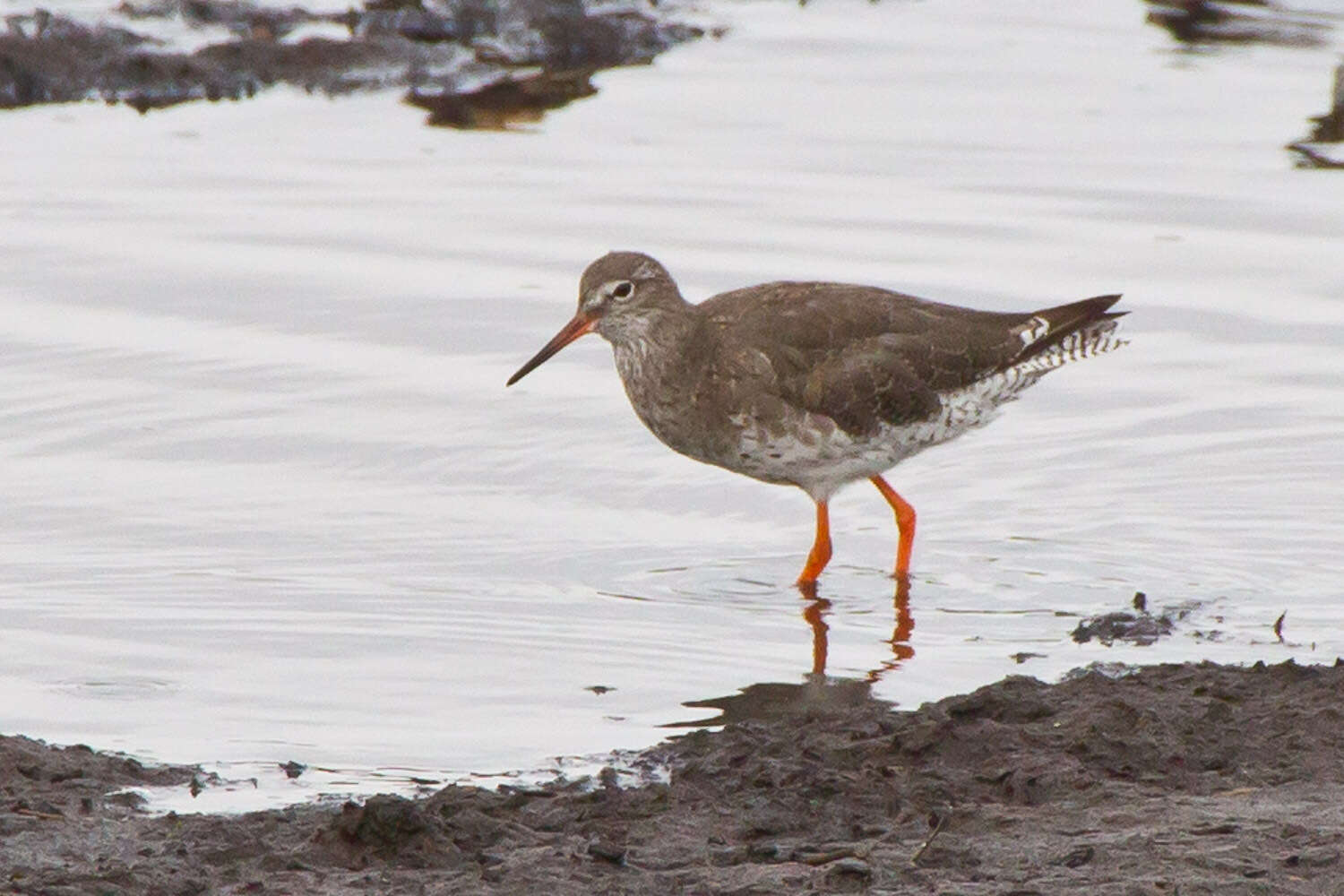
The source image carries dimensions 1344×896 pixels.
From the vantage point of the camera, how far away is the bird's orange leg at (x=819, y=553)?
28.8ft

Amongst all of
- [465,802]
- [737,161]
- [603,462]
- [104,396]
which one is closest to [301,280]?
[104,396]

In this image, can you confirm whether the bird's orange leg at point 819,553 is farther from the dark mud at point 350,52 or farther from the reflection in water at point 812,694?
the dark mud at point 350,52

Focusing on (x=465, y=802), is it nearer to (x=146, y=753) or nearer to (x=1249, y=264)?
(x=146, y=753)

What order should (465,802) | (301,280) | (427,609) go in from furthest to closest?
(301,280), (427,609), (465,802)

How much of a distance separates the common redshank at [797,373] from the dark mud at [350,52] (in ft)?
23.9

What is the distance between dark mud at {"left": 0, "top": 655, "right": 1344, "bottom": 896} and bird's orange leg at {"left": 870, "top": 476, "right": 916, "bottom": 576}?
93.1 inches

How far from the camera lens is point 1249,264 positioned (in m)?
12.6

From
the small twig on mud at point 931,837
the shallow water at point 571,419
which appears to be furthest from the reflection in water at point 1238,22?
the small twig on mud at point 931,837

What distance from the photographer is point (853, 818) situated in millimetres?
5668

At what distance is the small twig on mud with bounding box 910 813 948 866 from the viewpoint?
5281mm

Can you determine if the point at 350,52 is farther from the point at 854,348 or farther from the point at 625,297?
the point at 854,348

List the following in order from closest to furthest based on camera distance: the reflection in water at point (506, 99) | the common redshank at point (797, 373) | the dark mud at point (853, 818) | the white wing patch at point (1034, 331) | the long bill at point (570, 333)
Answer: the dark mud at point (853, 818)
the common redshank at point (797, 373)
the long bill at point (570, 333)
the white wing patch at point (1034, 331)
the reflection in water at point (506, 99)

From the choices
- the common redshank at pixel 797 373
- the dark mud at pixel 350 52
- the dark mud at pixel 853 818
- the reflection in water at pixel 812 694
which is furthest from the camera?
the dark mud at pixel 350 52

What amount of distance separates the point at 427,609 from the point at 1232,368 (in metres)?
4.87
